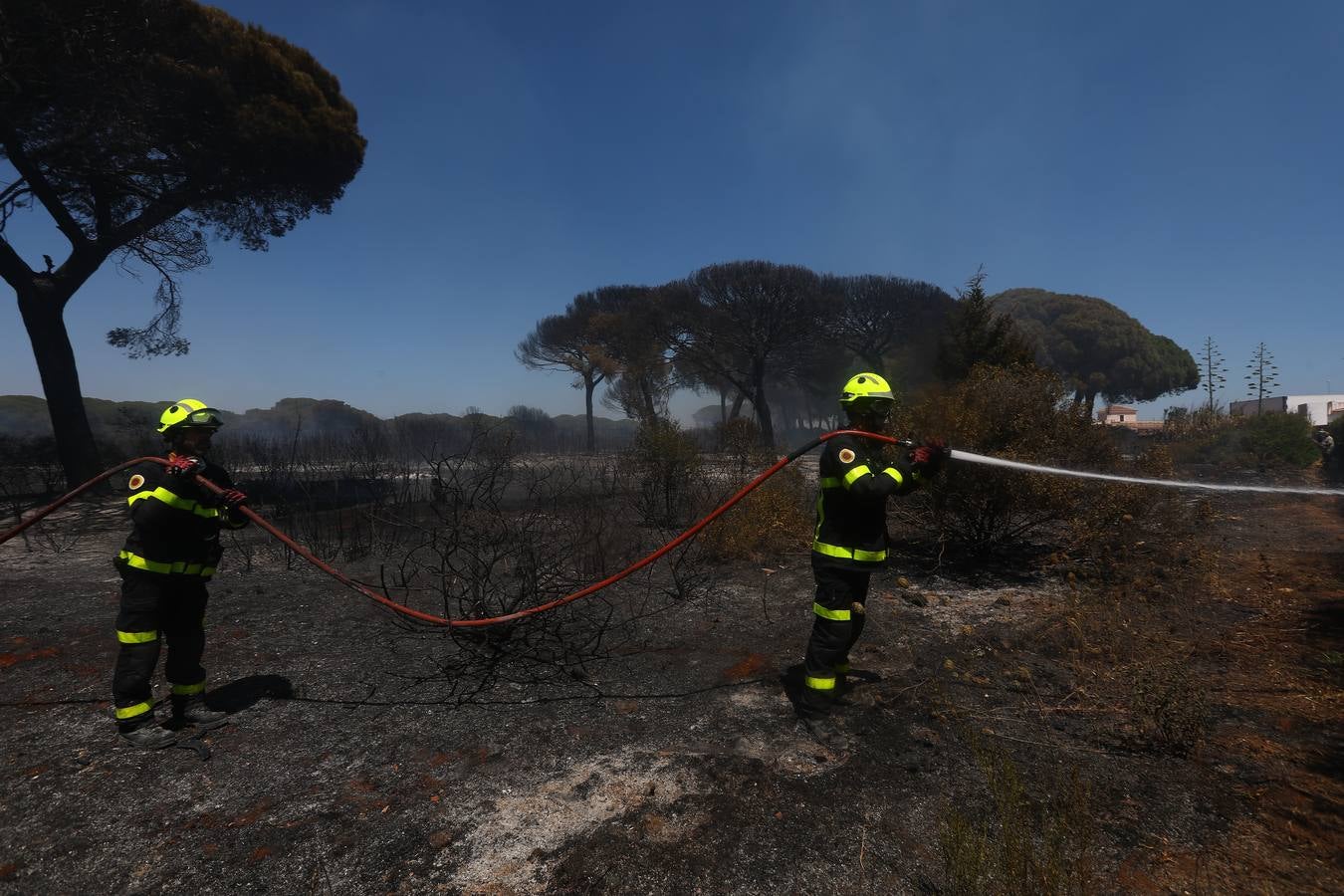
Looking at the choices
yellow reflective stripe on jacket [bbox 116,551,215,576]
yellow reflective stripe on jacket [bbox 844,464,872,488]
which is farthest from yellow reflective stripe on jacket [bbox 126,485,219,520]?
yellow reflective stripe on jacket [bbox 844,464,872,488]

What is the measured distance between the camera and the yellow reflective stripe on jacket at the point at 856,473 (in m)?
3.34

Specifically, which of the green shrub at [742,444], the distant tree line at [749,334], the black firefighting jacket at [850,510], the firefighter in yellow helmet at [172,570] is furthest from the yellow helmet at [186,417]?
the distant tree line at [749,334]

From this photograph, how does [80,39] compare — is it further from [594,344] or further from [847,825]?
[594,344]

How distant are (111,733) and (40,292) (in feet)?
51.2

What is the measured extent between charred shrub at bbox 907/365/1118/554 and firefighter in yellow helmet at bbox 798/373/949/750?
3317 mm

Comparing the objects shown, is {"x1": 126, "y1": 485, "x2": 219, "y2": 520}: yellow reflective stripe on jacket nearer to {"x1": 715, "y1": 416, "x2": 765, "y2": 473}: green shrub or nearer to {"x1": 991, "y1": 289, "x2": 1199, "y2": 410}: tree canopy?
{"x1": 715, "y1": 416, "x2": 765, "y2": 473}: green shrub

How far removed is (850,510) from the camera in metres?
3.54

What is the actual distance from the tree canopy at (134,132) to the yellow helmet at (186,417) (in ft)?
43.7

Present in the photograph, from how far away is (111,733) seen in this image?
344 cm

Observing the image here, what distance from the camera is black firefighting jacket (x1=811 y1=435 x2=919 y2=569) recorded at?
3.44 metres

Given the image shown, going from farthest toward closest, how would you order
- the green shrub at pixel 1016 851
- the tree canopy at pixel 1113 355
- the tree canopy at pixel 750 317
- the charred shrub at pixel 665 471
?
the tree canopy at pixel 1113 355, the tree canopy at pixel 750 317, the charred shrub at pixel 665 471, the green shrub at pixel 1016 851

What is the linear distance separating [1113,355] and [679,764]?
5157cm

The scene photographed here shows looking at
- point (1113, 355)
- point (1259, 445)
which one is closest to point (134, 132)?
point (1259, 445)

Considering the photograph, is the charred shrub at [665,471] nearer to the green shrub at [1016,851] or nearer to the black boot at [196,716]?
the black boot at [196,716]
